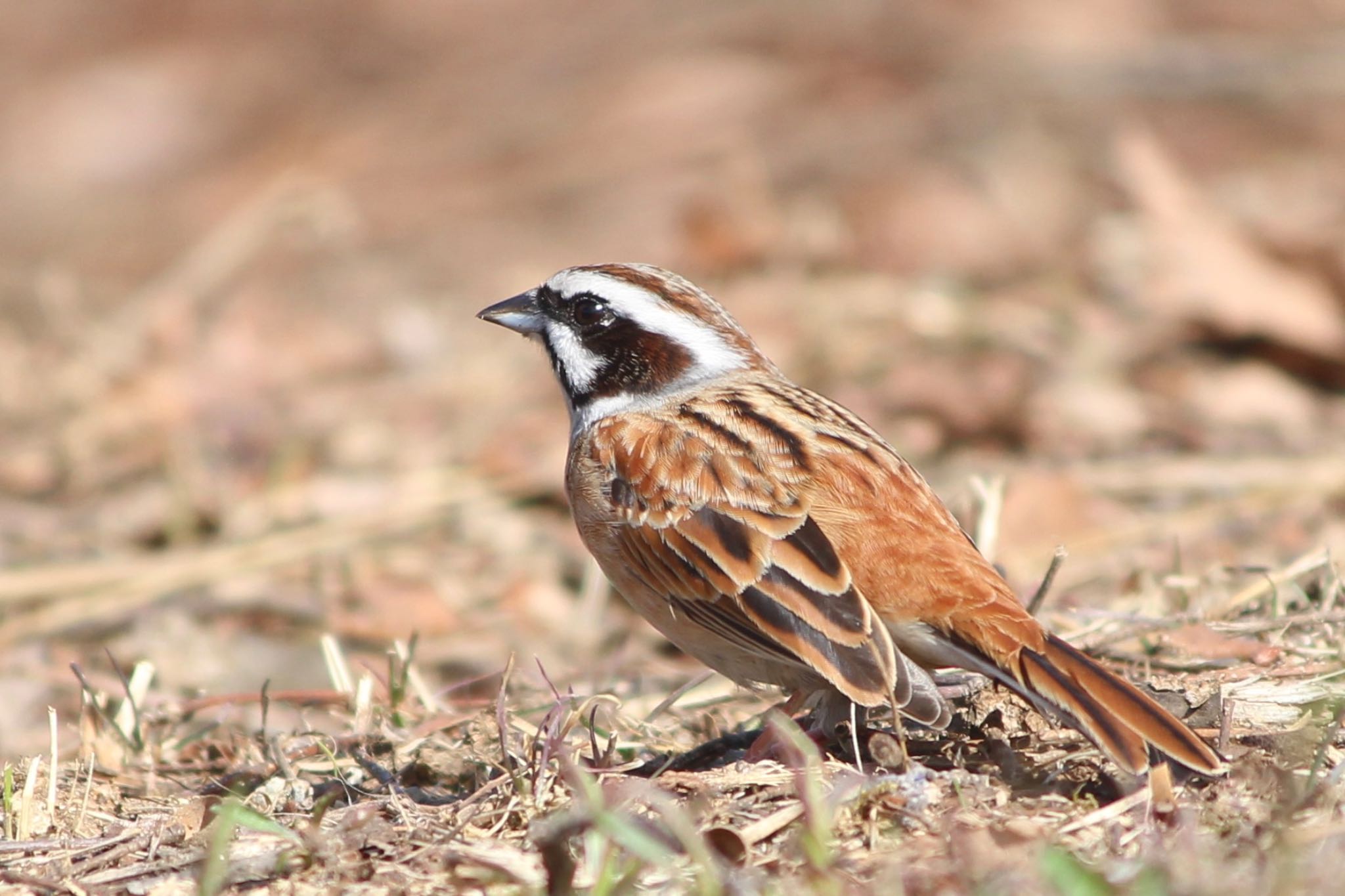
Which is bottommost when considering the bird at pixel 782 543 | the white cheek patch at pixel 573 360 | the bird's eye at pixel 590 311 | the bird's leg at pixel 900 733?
the bird's leg at pixel 900 733

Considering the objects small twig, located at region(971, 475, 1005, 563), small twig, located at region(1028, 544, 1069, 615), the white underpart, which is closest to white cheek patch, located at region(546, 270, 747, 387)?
the white underpart

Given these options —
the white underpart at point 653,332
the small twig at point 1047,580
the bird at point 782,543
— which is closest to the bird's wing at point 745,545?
the bird at point 782,543

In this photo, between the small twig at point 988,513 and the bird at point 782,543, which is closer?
the bird at point 782,543

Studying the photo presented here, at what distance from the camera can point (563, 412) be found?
10.4 m

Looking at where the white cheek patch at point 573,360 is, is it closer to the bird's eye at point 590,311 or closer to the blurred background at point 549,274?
the bird's eye at point 590,311

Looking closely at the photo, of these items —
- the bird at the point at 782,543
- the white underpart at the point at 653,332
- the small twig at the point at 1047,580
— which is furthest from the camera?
the white underpart at the point at 653,332

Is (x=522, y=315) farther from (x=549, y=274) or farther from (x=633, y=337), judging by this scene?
(x=549, y=274)

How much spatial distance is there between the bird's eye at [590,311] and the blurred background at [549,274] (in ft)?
4.30

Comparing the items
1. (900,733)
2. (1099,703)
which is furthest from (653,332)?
(1099,703)

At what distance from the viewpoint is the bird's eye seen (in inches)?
242

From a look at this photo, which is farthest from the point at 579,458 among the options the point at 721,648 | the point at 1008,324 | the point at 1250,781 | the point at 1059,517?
the point at 1008,324

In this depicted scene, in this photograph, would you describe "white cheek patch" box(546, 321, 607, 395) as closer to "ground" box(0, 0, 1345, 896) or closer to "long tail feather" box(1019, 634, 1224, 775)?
"ground" box(0, 0, 1345, 896)

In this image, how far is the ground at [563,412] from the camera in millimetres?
4266

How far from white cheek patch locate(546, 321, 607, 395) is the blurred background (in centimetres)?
110
